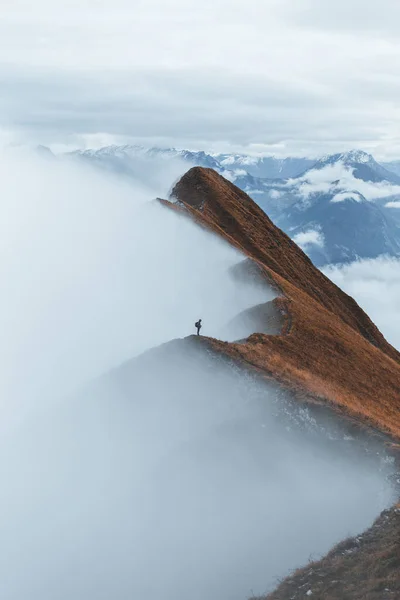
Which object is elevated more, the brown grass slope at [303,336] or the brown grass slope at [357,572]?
the brown grass slope at [303,336]

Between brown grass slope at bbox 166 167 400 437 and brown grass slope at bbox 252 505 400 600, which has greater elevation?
brown grass slope at bbox 166 167 400 437

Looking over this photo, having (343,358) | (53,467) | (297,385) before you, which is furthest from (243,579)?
(343,358)

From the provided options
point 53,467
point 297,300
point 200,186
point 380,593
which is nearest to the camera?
point 380,593

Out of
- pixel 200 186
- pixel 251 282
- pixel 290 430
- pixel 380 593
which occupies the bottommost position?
pixel 380 593

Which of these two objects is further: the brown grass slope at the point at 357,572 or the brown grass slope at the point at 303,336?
the brown grass slope at the point at 303,336

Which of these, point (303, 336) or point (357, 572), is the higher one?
point (303, 336)

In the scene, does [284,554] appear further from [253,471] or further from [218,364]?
[218,364]

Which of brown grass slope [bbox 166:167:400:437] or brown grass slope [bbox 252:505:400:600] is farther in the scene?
brown grass slope [bbox 166:167:400:437]

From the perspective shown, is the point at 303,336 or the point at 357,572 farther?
the point at 303,336
